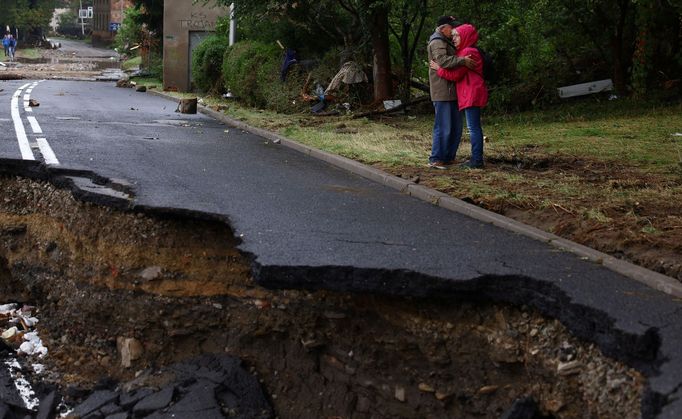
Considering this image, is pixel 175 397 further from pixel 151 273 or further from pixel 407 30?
pixel 407 30

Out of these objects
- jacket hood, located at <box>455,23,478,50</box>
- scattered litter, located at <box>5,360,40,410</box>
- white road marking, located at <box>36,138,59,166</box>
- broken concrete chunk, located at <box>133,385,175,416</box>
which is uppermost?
jacket hood, located at <box>455,23,478,50</box>

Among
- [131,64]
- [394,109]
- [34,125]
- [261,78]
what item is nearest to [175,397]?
[34,125]

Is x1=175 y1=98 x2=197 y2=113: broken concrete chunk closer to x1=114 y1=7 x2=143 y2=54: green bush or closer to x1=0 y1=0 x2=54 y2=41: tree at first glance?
x1=114 y1=7 x2=143 y2=54: green bush

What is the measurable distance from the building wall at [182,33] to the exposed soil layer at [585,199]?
72.8 feet

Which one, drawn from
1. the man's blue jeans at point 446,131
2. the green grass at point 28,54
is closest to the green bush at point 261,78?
the man's blue jeans at point 446,131

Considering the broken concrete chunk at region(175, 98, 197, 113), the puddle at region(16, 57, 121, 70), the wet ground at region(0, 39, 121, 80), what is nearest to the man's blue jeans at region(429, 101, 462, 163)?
the broken concrete chunk at region(175, 98, 197, 113)

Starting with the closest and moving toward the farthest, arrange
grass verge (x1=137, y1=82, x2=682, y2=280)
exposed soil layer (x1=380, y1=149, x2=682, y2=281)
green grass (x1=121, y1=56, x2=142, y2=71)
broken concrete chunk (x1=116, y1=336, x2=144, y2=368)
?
exposed soil layer (x1=380, y1=149, x2=682, y2=281)
broken concrete chunk (x1=116, y1=336, x2=144, y2=368)
grass verge (x1=137, y1=82, x2=682, y2=280)
green grass (x1=121, y1=56, x2=142, y2=71)

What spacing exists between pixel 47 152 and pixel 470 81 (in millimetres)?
5198

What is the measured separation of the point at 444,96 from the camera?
10.2 m

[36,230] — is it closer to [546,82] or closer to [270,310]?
[270,310]

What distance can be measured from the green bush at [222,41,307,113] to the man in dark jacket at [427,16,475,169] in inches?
369

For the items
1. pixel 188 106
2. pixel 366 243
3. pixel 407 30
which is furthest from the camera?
pixel 188 106

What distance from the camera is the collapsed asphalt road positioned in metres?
4.72

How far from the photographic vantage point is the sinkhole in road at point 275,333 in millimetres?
4953
